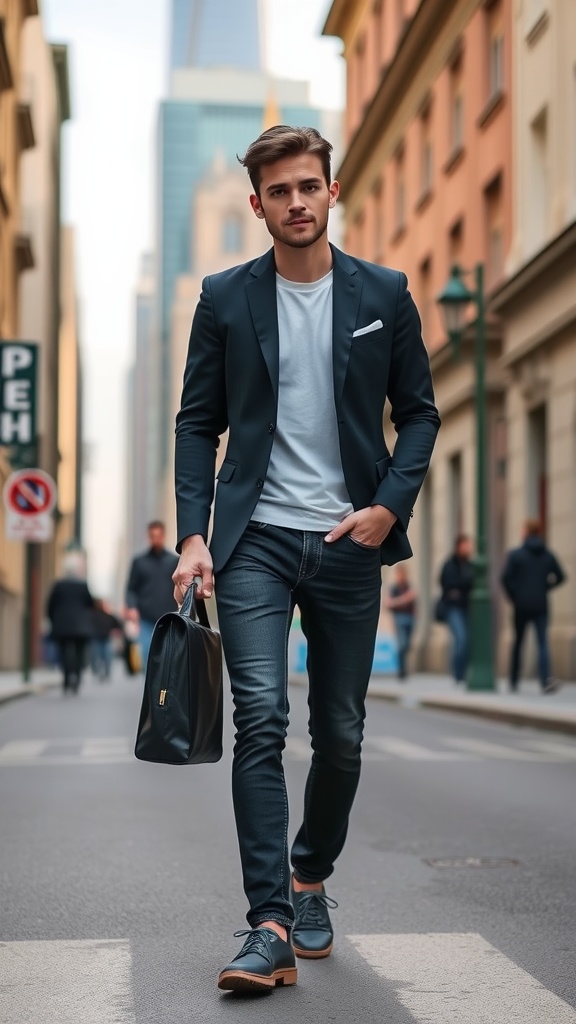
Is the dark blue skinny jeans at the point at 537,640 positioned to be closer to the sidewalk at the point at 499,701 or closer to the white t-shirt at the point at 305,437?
the sidewalk at the point at 499,701

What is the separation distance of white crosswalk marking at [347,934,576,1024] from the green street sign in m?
24.7

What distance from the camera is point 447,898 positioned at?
5.55m

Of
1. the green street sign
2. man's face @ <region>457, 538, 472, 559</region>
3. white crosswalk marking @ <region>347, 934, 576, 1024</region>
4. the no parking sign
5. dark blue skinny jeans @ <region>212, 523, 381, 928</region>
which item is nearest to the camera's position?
white crosswalk marking @ <region>347, 934, 576, 1024</region>

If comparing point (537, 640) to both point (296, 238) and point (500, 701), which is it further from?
point (296, 238)

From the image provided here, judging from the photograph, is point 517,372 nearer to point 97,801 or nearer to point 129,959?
point 97,801

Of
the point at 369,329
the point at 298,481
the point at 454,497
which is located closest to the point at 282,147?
the point at 369,329

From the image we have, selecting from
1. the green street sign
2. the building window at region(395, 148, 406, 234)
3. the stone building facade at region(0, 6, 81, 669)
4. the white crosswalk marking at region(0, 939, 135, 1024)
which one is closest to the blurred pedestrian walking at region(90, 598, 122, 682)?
the stone building facade at region(0, 6, 81, 669)

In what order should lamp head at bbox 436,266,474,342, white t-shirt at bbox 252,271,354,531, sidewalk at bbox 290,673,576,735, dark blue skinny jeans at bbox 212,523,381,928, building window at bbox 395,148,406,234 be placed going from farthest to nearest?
building window at bbox 395,148,406,234
lamp head at bbox 436,266,474,342
sidewalk at bbox 290,673,576,735
white t-shirt at bbox 252,271,354,531
dark blue skinny jeans at bbox 212,523,381,928

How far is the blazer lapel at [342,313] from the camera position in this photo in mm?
4332

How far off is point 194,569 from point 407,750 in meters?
7.78

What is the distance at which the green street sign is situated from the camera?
1156 inches

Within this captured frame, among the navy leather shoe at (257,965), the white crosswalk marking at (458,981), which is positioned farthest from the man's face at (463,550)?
the navy leather shoe at (257,965)

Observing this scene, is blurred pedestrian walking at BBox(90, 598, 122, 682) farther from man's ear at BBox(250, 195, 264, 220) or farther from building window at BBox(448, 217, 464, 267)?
man's ear at BBox(250, 195, 264, 220)

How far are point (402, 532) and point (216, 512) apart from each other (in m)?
0.50
